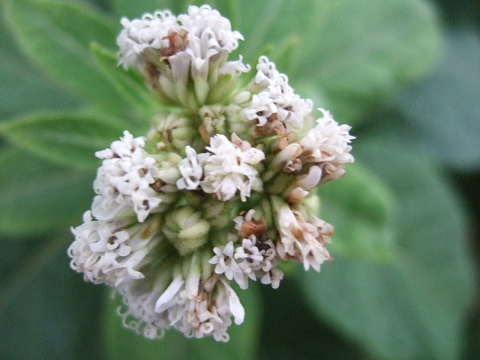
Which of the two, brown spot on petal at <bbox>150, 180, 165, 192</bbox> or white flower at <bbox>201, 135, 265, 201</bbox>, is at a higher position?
white flower at <bbox>201, 135, 265, 201</bbox>

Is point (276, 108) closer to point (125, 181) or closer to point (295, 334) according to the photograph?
point (125, 181)

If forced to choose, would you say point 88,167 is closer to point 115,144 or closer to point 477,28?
point 115,144

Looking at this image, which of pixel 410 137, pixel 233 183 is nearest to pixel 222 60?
pixel 233 183

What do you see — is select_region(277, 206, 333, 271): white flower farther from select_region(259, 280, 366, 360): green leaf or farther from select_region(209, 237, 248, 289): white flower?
select_region(259, 280, 366, 360): green leaf

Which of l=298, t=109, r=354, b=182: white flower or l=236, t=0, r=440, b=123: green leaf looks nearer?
l=298, t=109, r=354, b=182: white flower

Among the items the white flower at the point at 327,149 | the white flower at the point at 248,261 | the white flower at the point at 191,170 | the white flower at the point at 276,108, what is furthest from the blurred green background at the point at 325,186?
the white flower at the point at 248,261

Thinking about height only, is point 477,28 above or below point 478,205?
above

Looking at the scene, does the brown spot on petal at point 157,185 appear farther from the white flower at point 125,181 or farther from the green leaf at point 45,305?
the green leaf at point 45,305

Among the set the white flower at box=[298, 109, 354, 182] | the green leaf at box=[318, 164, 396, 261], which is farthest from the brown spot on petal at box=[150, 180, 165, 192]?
the green leaf at box=[318, 164, 396, 261]
